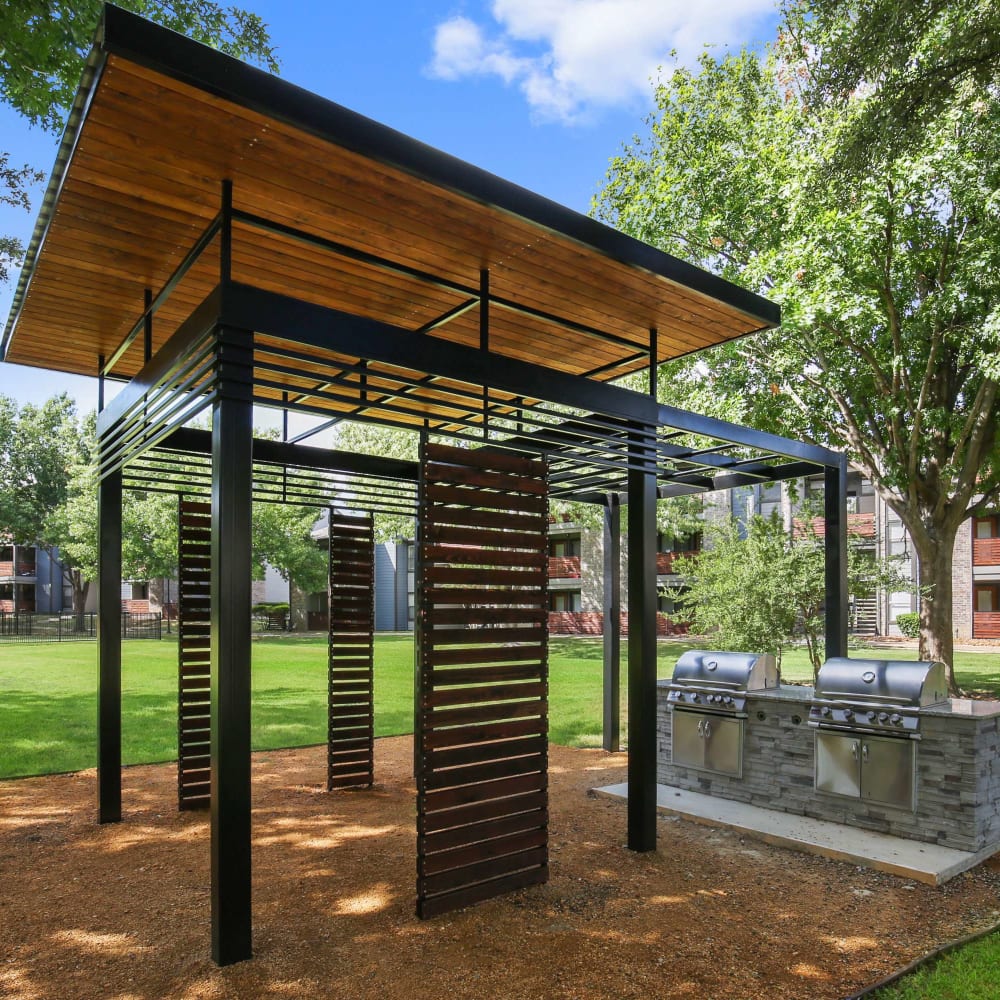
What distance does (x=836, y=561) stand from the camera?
7723mm

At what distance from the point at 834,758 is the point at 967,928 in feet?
5.62

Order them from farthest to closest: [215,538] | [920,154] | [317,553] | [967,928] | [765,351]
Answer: [317,553] < [765,351] < [920,154] < [967,928] < [215,538]

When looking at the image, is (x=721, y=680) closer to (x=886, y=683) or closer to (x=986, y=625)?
(x=886, y=683)

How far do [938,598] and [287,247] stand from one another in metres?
11.4

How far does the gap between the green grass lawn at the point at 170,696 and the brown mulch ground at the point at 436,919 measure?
3466 millimetres

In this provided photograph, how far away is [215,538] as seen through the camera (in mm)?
3689

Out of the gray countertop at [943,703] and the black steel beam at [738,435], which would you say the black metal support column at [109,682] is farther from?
the gray countertop at [943,703]

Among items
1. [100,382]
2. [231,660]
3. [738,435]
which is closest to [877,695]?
[738,435]

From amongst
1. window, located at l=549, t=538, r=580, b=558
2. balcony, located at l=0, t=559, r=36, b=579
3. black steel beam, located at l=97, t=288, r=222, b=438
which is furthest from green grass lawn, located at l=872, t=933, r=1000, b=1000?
balcony, located at l=0, t=559, r=36, b=579

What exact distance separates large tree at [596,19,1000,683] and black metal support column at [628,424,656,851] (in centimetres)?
594

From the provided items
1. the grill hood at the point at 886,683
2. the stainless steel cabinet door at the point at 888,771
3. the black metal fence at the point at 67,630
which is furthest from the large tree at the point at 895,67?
the black metal fence at the point at 67,630

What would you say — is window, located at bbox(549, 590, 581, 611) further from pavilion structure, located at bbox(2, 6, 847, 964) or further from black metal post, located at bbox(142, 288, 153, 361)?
black metal post, located at bbox(142, 288, 153, 361)

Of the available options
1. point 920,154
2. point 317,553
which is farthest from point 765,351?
point 317,553

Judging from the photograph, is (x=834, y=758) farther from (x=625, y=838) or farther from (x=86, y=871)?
(x=86, y=871)
